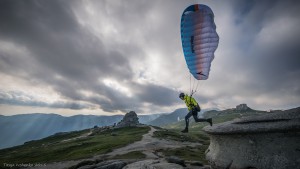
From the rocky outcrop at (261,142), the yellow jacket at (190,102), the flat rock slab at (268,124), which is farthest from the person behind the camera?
the yellow jacket at (190,102)

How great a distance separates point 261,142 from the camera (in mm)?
7309

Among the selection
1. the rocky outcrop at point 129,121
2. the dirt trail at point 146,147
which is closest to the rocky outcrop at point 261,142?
the dirt trail at point 146,147

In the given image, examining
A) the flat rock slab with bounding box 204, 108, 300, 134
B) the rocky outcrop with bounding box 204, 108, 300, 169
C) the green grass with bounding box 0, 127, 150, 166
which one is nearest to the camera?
the rocky outcrop with bounding box 204, 108, 300, 169

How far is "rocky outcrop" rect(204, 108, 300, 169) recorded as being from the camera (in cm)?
671

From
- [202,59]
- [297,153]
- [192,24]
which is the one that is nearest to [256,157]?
[297,153]

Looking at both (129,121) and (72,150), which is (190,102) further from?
(129,121)

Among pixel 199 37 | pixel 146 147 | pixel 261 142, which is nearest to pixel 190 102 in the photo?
pixel 199 37

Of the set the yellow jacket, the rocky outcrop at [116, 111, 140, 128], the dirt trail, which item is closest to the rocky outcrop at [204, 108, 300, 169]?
the yellow jacket

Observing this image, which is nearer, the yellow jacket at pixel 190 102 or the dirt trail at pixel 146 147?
the yellow jacket at pixel 190 102

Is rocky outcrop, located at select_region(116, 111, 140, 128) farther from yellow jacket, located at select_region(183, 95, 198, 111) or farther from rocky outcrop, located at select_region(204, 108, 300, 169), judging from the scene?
rocky outcrop, located at select_region(204, 108, 300, 169)

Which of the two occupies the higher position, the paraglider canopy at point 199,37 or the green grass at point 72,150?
the paraglider canopy at point 199,37

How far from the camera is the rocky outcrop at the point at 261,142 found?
671 cm

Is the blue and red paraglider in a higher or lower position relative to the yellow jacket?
higher

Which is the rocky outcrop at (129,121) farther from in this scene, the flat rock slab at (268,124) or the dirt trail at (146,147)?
the flat rock slab at (268,124)
